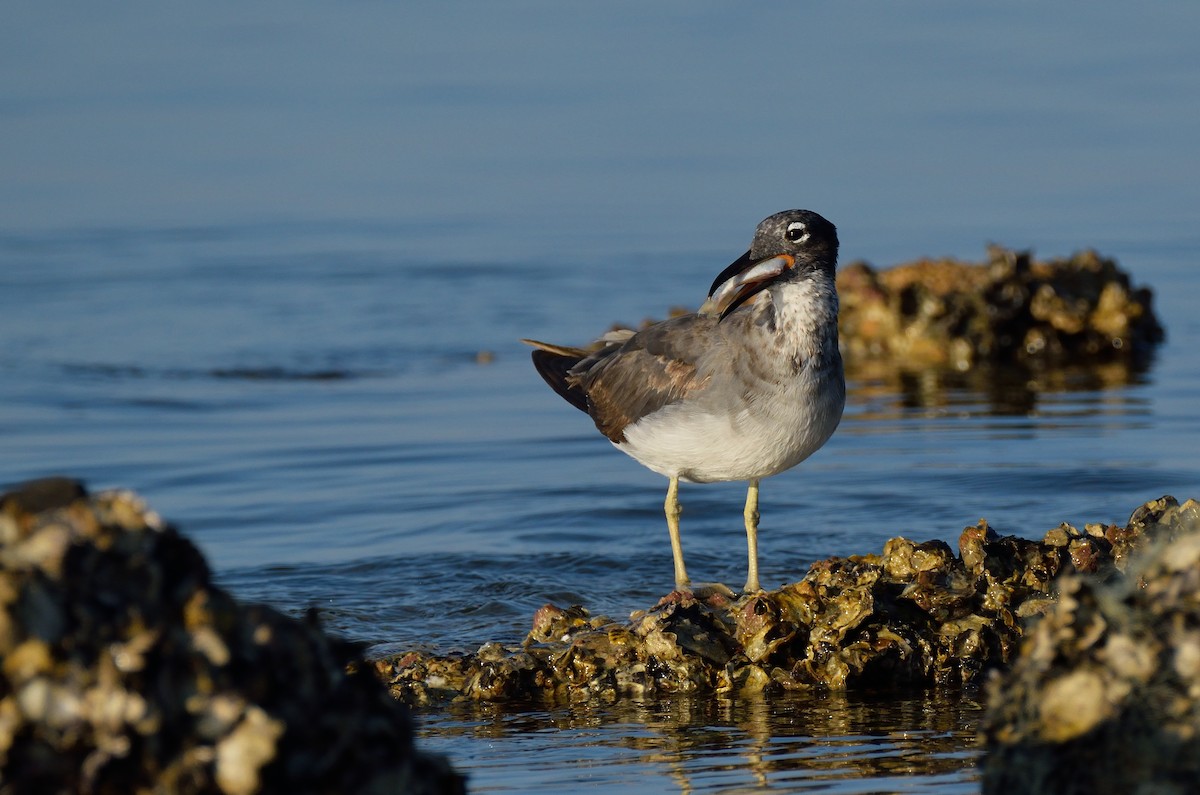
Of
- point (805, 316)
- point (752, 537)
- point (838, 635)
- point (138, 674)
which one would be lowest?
point (838, 635)

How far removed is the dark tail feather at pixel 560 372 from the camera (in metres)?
9.20

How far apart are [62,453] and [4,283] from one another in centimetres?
971

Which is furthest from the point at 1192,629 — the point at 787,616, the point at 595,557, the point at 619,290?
the point at 619,290

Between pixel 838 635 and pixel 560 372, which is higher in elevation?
pixel 560 372

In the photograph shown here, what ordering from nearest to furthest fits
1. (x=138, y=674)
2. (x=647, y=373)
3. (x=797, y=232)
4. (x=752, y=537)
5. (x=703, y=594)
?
1. (x=138, y=674)
2. (x=703, y=594)
3. (x=797, y=232)
4. (x=752, y=537)
5. (x=647, y=373)

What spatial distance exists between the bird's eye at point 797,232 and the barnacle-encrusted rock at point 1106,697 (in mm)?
4231

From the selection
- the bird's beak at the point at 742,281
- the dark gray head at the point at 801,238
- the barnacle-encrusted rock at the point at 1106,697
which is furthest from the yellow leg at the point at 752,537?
the barnacle-encrusted rock at the point at 1106,697

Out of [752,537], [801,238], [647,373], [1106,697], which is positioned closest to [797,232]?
[801,238]

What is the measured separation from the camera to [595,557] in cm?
870

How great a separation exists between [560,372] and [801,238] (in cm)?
227

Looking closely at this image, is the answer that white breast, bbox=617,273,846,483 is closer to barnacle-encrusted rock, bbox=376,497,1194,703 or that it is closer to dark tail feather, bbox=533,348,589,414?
barnacle-encrusted rock, bbox=376,497,1194,703

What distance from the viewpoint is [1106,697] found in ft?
11.1

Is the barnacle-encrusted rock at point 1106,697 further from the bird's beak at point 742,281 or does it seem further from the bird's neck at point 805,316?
the bird's beak at point 742,281

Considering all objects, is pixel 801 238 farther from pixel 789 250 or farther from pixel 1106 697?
pixel 1106 697
